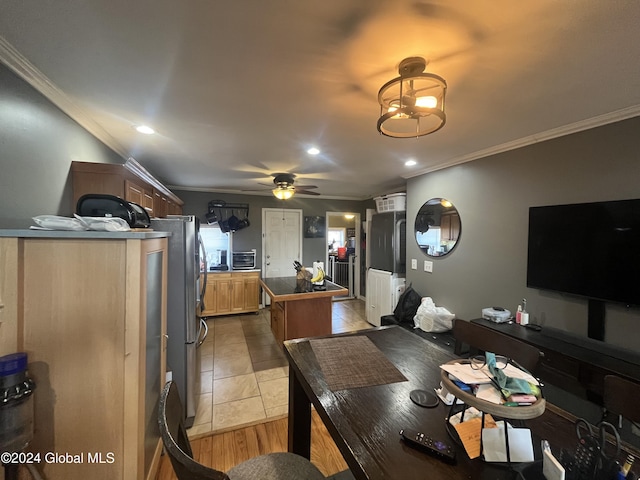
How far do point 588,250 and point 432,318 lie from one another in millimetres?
1626

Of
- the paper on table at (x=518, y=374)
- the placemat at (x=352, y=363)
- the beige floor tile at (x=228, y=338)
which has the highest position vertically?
the paper on table at (x=518, y=374)

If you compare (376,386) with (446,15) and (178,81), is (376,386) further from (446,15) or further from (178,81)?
(178,81)

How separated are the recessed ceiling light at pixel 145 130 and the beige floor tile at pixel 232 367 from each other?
254 centimetres

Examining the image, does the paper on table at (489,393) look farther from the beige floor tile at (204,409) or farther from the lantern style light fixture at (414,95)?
the beige floor tile at (204,409)

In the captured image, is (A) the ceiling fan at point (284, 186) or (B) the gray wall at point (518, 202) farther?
(A) the ceiling fan at point (284, 186)

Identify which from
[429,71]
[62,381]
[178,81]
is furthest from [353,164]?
[62,381]

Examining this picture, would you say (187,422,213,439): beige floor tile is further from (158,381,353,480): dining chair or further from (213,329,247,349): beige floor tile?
(213,329,247,349): beige floor tile

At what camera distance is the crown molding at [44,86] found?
52.1 inches

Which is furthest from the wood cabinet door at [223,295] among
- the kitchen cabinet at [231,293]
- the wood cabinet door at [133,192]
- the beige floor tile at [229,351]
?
the wood cabinet door at [133,192]

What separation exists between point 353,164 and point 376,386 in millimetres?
2770

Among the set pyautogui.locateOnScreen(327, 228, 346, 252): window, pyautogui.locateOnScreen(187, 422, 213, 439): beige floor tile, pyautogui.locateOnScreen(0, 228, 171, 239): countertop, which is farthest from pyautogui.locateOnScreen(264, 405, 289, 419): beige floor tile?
pyautogui.locateOnScreen(327, 228, 346, 252): window

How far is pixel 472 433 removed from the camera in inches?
32.9

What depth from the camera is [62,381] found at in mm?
1224

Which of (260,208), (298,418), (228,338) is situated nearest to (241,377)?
(228,338)
